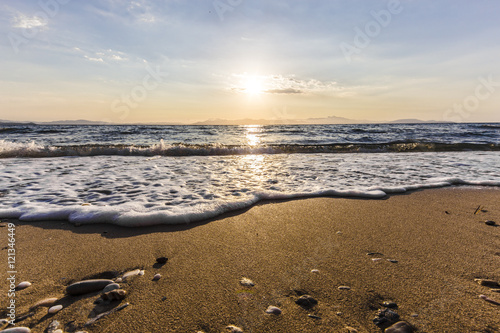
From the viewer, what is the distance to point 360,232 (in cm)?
298

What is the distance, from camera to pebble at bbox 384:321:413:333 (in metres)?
1.52

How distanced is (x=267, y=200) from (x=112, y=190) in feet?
9.45

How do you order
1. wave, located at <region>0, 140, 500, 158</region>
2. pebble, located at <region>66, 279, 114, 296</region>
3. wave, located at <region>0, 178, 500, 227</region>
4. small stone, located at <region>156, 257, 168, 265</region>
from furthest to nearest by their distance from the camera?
wave, located at <region>0, 140, 500, 158</region>, wave, located at <region>0, 178, 500, 227</region>, small stone, located at <region>156, 257, 168, 265</region>, pebble, located at <region>66, 279, 114, 296</region>

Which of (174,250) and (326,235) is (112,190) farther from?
(326,235)

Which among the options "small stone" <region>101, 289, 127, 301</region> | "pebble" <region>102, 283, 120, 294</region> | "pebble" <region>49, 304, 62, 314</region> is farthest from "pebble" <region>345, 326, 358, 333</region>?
"pebble" <region>49, 304, 62, 314</region>

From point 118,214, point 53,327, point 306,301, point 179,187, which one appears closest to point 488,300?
point 306,301

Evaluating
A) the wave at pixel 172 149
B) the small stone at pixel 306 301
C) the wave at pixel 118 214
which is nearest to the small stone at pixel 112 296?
the small stone at pixel 306 301

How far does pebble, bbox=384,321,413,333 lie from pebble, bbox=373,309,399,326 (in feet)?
0.16

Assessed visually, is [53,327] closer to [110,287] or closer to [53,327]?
[53,327]

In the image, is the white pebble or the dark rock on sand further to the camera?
the white pebble

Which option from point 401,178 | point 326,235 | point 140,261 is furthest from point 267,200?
point 401,178

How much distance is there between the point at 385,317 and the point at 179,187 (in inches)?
158

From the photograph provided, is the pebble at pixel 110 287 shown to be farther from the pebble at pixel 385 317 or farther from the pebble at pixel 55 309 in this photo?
the pebble at pixel 385 317

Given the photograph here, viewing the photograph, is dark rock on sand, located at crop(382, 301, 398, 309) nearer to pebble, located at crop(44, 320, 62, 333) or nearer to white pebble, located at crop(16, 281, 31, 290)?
pebble, located at crop(44, 320, 62, 333)
